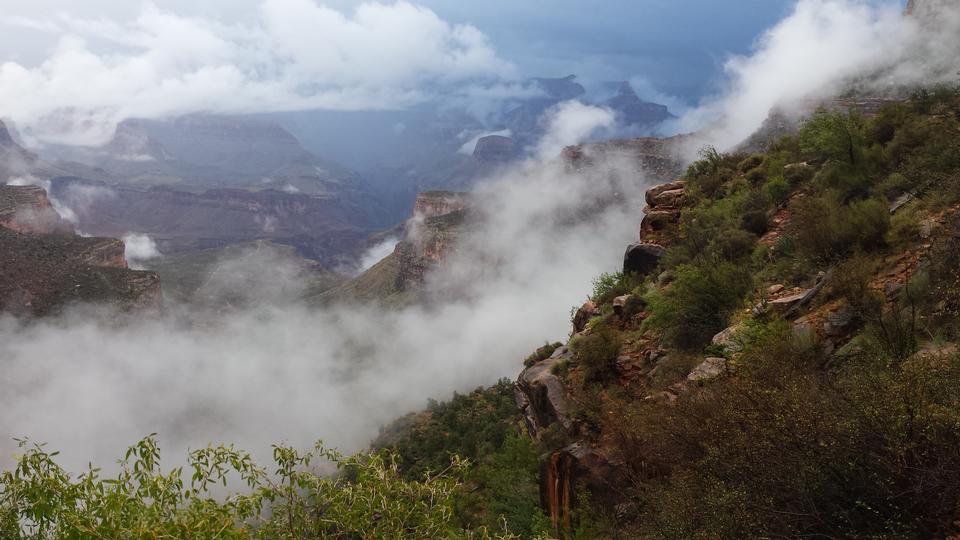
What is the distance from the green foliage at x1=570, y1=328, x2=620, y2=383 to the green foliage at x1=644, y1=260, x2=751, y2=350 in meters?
1.38

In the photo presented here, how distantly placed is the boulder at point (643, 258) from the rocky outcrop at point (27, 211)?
127 meters

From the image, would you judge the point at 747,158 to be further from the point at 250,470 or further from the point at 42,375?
the point at 42,375

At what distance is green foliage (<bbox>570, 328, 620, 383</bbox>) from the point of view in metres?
14.9

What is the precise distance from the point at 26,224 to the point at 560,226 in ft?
384

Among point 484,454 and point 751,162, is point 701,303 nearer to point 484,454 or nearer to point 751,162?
point 751,162

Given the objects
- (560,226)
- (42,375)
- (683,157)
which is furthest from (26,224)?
(683,157)

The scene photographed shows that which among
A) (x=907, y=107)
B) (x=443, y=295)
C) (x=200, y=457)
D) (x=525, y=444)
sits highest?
(x=443, y=295)

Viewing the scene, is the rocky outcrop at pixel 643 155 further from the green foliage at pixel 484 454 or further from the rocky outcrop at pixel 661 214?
the rocky outcrop at pixel 661 214

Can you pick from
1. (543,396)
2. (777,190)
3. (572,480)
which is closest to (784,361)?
(572,480)

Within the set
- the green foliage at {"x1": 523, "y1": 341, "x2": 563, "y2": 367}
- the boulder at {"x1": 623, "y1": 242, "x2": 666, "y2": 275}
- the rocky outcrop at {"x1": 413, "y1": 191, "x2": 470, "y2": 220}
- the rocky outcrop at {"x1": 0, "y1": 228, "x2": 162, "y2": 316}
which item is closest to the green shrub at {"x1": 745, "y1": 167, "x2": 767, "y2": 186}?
the boulder at {"x1": 623, "y1": 242, "x2": 666, "y2": 275}

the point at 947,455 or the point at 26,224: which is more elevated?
the point at 26,224

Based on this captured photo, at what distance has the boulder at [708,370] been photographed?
978 cm

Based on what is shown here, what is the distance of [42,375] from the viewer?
102m

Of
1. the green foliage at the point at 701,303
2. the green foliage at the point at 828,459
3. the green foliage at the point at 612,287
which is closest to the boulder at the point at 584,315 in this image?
the green foliage at the point at 612,287
